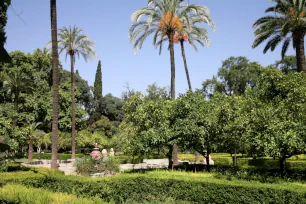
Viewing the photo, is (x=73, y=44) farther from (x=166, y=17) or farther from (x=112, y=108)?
(x=112, y=108)

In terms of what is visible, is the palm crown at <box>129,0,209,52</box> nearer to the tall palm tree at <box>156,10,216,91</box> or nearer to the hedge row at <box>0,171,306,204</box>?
the tall palm tree at <box>156,10,216,91</box>

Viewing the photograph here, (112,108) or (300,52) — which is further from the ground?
(112,108)

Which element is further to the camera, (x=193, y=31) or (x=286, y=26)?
(x=193, y=31)

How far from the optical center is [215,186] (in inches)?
407

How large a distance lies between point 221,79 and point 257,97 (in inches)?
1525

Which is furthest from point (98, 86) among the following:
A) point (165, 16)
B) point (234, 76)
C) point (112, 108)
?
point (165, 16)

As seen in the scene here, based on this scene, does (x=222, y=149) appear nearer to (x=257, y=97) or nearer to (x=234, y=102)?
(x=234, y=102)

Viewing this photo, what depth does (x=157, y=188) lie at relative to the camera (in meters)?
11.3

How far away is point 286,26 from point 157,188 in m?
12.7

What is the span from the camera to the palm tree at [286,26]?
57.5 feet

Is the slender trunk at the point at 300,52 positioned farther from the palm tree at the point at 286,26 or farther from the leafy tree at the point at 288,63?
the leafy tree at the point at 288,63

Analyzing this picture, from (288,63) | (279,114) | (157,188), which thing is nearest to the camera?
(157,188)

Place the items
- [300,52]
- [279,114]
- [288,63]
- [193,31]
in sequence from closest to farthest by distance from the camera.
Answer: [279,114], [300,52], [193,31], [288,63]

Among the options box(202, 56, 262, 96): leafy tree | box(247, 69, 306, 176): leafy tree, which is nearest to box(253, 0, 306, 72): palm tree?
box(247, 69, 306, 176): leafy tree
